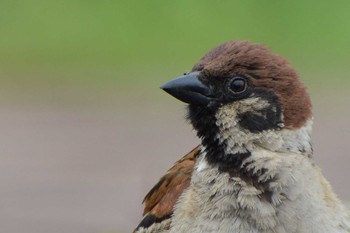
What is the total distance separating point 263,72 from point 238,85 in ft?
0.34

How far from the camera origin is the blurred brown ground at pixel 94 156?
24.0 ft

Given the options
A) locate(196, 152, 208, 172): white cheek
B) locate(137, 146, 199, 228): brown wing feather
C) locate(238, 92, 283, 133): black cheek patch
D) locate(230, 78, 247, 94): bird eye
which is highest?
locate(230, 78, 247, 94): bird eye

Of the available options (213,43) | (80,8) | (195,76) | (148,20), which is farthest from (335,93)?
(195,76)

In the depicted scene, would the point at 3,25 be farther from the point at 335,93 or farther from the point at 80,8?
the point at 335,93

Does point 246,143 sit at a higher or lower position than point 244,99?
lower

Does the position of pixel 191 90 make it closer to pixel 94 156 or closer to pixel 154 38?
pixel 94 156

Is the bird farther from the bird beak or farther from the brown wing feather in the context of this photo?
the brown wing feather

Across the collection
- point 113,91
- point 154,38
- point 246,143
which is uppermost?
point 154,38

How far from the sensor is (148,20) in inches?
400

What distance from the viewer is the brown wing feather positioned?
4969mm

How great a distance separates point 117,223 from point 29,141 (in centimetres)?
143

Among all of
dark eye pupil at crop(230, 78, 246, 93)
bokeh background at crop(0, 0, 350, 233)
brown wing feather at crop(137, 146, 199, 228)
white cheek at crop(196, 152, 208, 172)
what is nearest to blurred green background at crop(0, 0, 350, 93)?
bokeh background at crop(0, 0, 350, 233)

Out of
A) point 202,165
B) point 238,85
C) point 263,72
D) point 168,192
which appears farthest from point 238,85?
point 168,192

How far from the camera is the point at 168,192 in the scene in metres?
5.04
